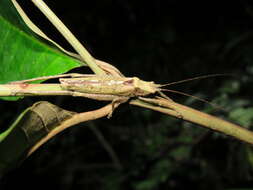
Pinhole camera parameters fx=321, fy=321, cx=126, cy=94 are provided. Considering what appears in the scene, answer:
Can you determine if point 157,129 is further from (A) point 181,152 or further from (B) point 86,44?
(B) point 86,44

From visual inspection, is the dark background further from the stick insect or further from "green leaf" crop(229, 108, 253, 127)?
the stick insect

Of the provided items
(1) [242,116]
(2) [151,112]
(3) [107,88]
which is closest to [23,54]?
(3) [107,88]

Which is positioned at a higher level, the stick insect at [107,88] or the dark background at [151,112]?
the dark background at [151,112]

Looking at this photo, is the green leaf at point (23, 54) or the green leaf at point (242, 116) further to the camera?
the green leaf at point (242, 116)

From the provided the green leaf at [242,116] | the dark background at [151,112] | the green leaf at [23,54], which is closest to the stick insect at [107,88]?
the green leaf at [23,54]

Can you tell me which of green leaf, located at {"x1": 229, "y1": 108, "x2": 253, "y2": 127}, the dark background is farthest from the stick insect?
green leaf, located at {"x1": 229, "y1": 108, "x2": 253, "y2": 127}

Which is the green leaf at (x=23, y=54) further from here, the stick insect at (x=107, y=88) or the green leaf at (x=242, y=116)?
the green leaf at (x=242, y=116)
